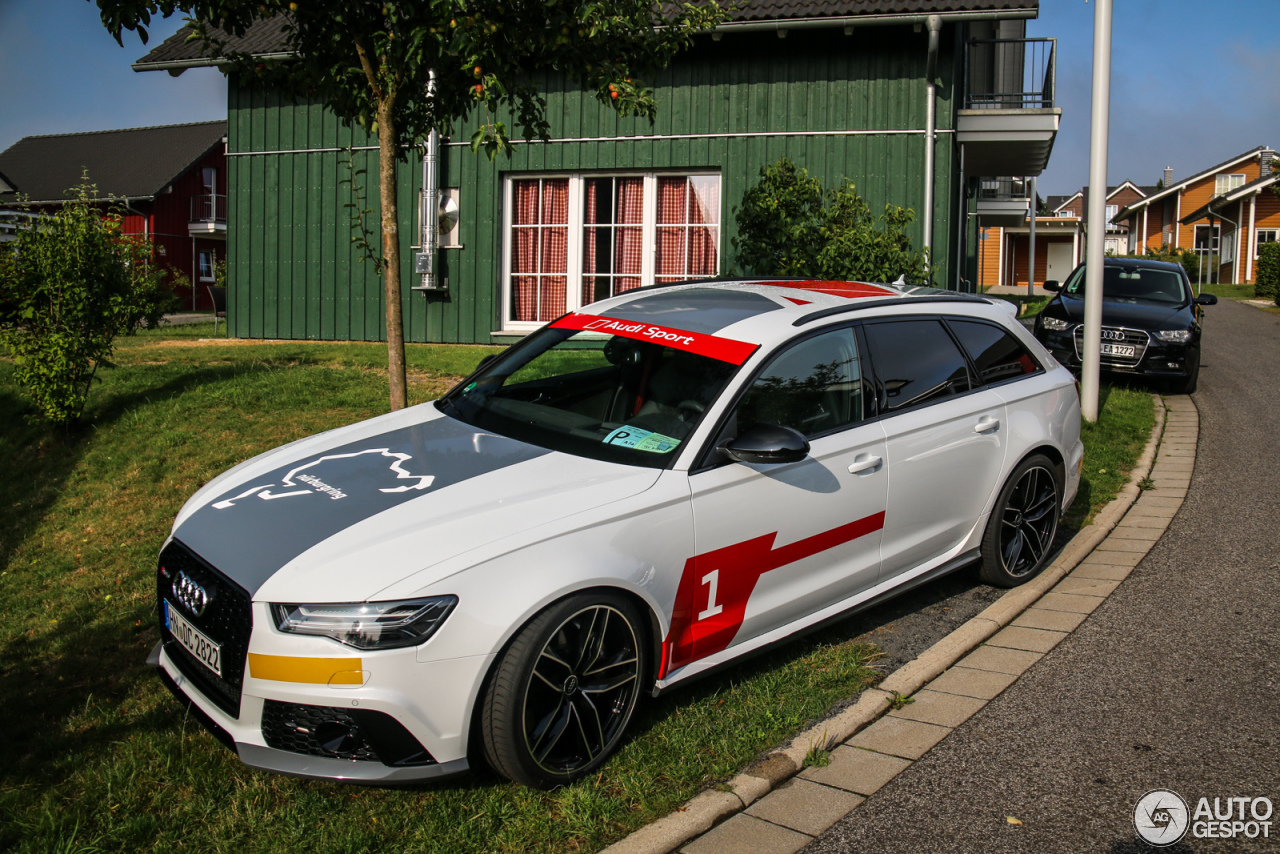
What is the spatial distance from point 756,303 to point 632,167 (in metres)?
9.43

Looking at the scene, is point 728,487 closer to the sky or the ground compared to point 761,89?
closer to the ground

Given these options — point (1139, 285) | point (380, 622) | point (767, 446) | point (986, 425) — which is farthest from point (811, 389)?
point (1139, 285)

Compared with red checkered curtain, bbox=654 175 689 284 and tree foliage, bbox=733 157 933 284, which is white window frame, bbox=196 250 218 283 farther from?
tree foliage, bbox=733 157 933 284

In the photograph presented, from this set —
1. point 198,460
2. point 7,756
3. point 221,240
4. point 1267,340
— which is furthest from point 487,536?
point 221,240

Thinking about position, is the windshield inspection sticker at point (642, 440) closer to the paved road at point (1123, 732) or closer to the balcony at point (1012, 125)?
the paved road at point (1123, 732)

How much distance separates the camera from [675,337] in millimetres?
4258

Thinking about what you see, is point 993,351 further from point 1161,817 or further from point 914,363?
A: point 1161,817

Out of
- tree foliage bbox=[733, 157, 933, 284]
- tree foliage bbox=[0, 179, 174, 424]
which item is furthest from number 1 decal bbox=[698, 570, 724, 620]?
tree foliage bbox=[0, 179, 174, 424]

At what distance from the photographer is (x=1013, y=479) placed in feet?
16.5

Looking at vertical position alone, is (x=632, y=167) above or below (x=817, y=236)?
above

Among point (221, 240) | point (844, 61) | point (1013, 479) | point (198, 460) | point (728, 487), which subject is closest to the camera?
point (728, 487)

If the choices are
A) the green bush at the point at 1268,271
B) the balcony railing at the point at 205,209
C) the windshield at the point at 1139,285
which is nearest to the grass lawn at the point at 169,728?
the windshield at the point at 1139,285

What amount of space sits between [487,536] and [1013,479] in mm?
3054

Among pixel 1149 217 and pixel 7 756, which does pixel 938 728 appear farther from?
pixel 1149 217
